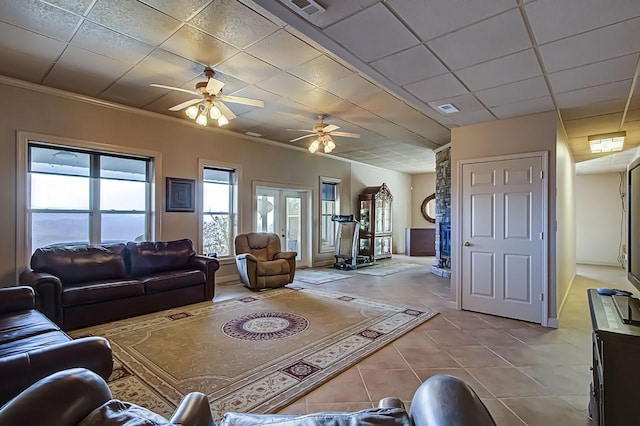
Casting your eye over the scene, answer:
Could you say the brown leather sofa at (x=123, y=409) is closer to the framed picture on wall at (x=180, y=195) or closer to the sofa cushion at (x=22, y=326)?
the sofa cushion at (x=22, y=326)

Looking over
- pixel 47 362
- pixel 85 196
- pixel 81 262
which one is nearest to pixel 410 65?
pixel 47 362

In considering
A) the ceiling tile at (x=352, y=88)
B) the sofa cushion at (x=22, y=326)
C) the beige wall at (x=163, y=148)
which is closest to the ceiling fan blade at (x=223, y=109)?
the ceiling tile at (x=352, y=88)

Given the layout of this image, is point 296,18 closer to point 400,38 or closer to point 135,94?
point 400,38

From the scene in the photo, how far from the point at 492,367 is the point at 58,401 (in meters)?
3.02

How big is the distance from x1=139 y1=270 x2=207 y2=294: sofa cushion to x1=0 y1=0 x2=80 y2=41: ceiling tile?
9.05ft

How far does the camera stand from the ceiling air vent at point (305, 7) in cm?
199

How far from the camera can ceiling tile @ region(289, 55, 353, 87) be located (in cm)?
332

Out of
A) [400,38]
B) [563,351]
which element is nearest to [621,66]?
[400,38]

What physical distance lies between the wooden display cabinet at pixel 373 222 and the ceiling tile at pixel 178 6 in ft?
23.3

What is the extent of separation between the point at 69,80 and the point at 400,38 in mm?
3925

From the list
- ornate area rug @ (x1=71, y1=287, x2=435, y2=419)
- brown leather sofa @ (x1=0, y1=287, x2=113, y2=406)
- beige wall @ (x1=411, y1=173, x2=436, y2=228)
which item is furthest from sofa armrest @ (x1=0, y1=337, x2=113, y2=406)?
beige wall @ (x1=411, y1=173, x2=436, y2=228)

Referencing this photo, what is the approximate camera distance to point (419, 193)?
11.8 m

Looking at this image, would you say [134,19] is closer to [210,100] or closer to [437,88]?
[210,100]

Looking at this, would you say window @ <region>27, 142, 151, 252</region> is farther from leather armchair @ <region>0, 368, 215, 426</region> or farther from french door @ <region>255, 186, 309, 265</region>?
leather armchair @ <region>0, 368, 215, 426</region>
